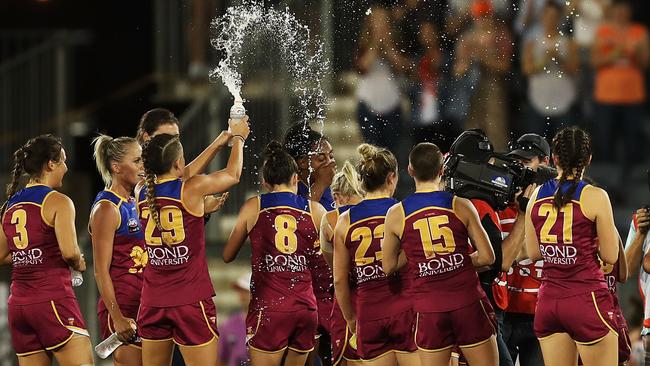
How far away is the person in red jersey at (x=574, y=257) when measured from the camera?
6984 mm

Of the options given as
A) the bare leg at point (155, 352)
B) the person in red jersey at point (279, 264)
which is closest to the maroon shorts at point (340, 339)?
the person in red jersey at point (279, 264)

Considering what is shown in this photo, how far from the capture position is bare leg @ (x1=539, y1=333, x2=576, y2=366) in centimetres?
709

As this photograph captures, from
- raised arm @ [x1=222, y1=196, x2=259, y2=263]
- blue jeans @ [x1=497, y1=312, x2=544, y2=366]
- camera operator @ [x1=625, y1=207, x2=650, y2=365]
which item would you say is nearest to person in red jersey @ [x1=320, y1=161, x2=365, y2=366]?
raised arm @ [x1=222, y1=196, x2=259, y2=263]

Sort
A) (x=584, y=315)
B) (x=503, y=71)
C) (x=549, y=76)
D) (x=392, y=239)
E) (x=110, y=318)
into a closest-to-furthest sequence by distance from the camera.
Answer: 1. (x=584, y=315)
2. (x=392, y=239)
3. (x=110, y=318)
4. (x=503, y=71)
5. (x=549, y=76)

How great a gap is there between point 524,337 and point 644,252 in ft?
2.85

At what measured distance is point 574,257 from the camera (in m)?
7.02

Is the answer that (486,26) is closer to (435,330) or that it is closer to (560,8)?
(560,8)

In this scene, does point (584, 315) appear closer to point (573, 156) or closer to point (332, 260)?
point (573, 156)

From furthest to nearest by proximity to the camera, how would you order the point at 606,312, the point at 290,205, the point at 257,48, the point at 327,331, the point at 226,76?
the point at 226,76 → the point at 257,48 → the point at 327,331 → the point at 290,205 → the point at 606,312

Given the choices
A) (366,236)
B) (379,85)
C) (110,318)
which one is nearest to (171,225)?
(110,318)

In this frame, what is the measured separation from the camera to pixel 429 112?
11.9 m

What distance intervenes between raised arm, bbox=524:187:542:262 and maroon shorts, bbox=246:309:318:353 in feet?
4.26

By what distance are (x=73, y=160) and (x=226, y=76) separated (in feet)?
6.35

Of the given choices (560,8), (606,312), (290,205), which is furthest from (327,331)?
(560,8)
